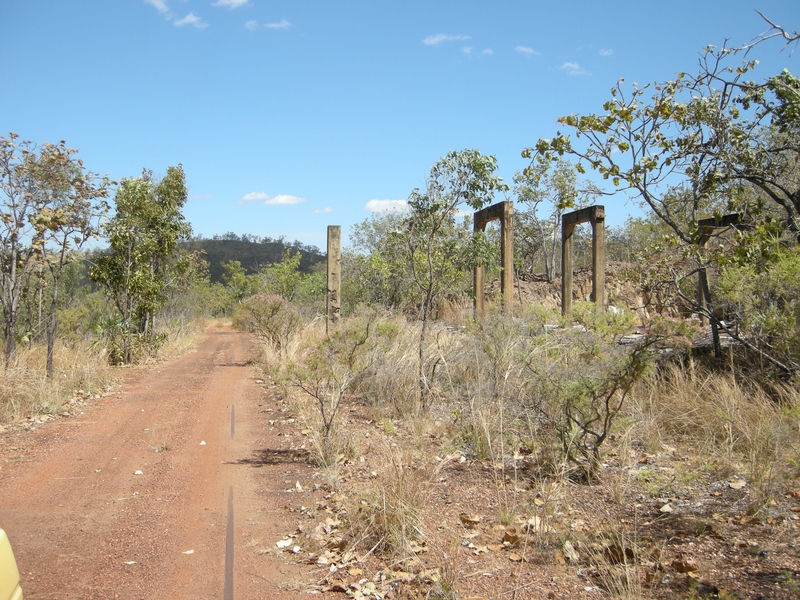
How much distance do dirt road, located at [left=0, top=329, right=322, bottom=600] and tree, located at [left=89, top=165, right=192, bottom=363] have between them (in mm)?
5573

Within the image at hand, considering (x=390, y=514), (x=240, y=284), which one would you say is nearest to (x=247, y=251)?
(x=240, y=284)

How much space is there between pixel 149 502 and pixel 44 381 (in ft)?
16.7

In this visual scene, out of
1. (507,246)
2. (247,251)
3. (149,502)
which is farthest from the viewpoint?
(247,251)

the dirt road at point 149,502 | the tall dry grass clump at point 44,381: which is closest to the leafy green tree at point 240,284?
the tall dry grass clump at point 44,381

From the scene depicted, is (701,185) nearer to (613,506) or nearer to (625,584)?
(613,506)

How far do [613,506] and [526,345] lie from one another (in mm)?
2686

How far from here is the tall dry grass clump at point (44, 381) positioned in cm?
895

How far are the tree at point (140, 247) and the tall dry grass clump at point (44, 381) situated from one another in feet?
7.28

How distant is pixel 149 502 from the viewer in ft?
18.5

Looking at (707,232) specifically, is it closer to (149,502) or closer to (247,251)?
(149,502)

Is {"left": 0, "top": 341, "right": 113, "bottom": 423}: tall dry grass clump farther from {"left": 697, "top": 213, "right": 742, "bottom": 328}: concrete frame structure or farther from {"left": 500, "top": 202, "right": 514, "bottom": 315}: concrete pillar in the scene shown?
{"left": 697, "top": 213, "right": 742, "bottom": 328}: concrete frame structure

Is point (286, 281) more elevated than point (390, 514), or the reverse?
point (286, 281)

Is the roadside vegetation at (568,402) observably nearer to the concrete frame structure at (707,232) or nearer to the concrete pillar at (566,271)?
the concrete frame structure at (707,232)

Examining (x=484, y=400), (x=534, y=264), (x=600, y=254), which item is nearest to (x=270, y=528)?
(x=484, y=400)
